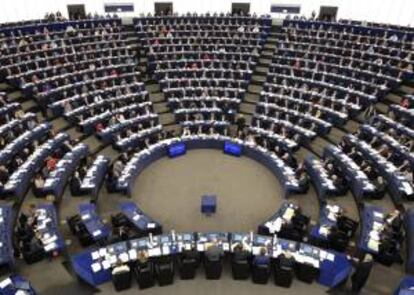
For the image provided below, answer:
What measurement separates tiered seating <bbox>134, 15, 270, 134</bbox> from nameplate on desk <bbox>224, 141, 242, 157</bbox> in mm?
1267

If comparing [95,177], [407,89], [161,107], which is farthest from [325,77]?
[95,177]

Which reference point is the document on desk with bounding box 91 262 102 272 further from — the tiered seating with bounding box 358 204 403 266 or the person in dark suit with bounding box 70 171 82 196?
the tiered seating with bounding box 358 204 403 266

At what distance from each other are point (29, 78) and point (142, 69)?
7945 mm

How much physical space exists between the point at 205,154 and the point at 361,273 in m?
12.7

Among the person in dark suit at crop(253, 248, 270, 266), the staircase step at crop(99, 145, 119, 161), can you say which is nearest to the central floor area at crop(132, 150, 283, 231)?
the staircase step at crop(99, 145, 119, 161)

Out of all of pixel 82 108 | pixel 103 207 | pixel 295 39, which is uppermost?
pixel 295 39

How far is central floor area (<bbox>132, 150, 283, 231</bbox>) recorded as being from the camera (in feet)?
68.0

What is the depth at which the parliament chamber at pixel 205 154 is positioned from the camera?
642 inches

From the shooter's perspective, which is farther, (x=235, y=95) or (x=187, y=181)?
(x=235, y=95)

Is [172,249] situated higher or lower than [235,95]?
lower

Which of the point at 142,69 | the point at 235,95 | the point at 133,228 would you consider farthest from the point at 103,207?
the point at 142,69

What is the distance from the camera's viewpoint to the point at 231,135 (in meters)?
27.4

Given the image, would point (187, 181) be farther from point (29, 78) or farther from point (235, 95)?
point (29, 78)

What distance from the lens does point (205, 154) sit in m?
26.1
